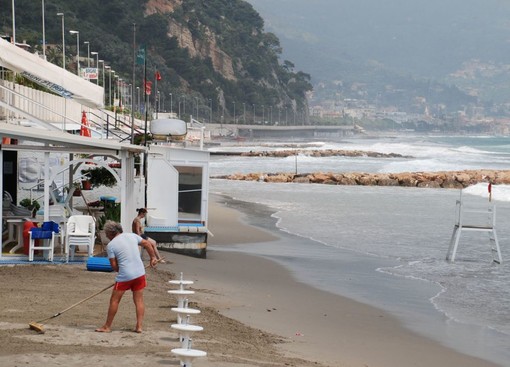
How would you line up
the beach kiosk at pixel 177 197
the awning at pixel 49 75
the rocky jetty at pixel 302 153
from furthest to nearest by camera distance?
1. the rocky jetty at pixel 302 153
2. the awning at pixel 49 75
3. the beach kiosk at pixel 177 197

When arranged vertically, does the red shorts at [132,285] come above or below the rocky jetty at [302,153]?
below

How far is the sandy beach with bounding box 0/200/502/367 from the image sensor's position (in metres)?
11.2

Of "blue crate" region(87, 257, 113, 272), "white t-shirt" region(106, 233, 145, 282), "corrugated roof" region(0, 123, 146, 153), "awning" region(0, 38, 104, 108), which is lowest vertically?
"blue crate" region(87, 257, 113, 272)

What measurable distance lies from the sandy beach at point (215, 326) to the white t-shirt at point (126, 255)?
64 centimetres

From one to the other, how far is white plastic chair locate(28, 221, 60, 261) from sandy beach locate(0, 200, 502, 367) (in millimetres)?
411

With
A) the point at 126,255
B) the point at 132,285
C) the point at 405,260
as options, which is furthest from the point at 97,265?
the point at 405,260

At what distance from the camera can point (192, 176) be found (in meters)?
22.0

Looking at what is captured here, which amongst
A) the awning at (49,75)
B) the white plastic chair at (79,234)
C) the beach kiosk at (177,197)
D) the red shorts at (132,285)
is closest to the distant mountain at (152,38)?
the awning at (49,75)

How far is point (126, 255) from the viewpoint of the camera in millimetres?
11977

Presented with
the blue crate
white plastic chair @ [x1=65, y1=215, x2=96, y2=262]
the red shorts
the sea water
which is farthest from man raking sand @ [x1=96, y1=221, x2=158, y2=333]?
white plastic chair @ [x1=65, y1=215, x2=96, y2=262]

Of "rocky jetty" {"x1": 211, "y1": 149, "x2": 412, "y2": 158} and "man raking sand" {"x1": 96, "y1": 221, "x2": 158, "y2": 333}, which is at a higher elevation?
"rocky jetty" {"x1": 211, "y1": 149, "x2": 412, "y2": 158}

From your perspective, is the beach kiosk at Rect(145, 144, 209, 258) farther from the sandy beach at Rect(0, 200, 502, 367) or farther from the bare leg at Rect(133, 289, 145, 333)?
the bare leg at Rect(133, 289, 145, 333)

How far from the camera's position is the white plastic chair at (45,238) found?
17828 millimetres

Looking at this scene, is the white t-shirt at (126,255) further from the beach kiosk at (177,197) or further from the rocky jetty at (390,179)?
the rocky jetty at (390,179)
